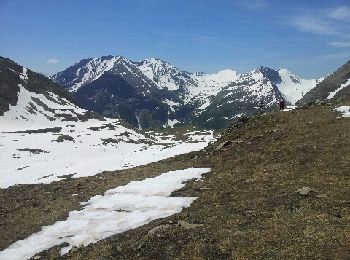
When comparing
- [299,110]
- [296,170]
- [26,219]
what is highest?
[299,110]

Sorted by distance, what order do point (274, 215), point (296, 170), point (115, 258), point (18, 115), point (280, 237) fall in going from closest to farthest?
point (280, 237) → point (115, 258) → point (274, 215) → point (296, 170) → point (18, 115)

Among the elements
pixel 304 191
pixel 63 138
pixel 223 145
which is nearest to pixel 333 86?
pixel 63 138

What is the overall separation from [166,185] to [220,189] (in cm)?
521

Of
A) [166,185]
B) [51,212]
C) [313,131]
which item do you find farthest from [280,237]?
[313,131]

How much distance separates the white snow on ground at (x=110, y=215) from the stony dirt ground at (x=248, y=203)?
0.96 meters

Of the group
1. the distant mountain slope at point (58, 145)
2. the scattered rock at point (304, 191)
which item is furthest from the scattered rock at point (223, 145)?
the distant mountain slope at point (58, 145)

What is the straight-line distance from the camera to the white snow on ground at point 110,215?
894 inches

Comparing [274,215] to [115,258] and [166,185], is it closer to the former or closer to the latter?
[115,258]

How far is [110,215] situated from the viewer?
1027 inches

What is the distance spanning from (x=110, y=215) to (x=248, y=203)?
866 cm

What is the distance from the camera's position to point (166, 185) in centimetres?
3092

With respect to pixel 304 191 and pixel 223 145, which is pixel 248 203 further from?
pixel 223 145

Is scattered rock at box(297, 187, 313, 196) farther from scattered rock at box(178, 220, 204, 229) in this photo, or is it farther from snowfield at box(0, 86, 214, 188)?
snowfield at box(0, 86, 214, 188)

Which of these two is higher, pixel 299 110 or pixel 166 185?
pixel 299 110
